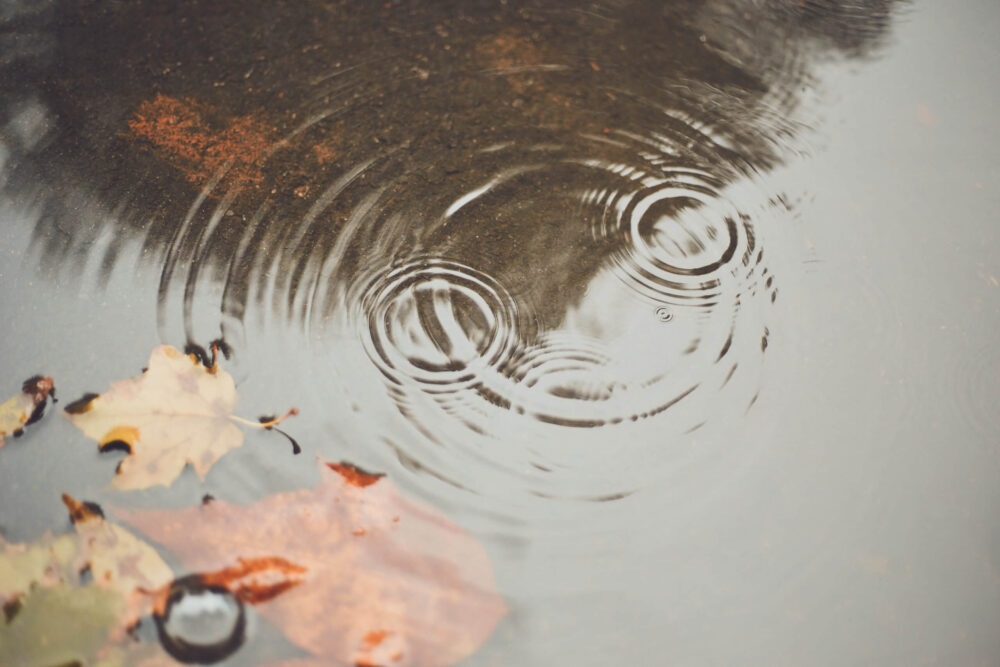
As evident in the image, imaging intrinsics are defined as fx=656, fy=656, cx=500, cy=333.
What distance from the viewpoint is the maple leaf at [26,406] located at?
136 cm

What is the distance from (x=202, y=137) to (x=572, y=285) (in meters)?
1.02

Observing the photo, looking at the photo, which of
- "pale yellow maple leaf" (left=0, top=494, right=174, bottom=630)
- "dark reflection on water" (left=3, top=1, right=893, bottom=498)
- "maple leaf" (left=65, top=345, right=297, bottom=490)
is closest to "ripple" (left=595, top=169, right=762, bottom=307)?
"dark reflection on water" (left=3, top=1, right=893, bottom=498)

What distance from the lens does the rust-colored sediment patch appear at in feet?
5.37

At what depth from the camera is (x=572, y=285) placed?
1.54 metres

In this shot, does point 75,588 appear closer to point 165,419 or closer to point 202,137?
point 165,419

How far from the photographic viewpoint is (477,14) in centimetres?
192

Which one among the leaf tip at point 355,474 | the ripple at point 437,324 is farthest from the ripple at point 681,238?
the leaf tip at point 355,474

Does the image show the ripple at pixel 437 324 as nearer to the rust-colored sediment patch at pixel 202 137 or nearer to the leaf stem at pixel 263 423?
the leaf stem at pixel 263 423

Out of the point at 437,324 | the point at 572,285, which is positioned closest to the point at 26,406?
the point at 437,324

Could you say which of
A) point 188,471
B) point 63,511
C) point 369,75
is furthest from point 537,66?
point 63,511

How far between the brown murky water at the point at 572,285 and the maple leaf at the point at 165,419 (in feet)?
0.12

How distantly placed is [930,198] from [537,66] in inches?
42.5

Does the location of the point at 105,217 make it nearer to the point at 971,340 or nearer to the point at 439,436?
the point at 439,436

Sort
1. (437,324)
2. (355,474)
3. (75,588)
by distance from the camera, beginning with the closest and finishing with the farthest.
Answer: (75,588), (355,474), (437,324)
